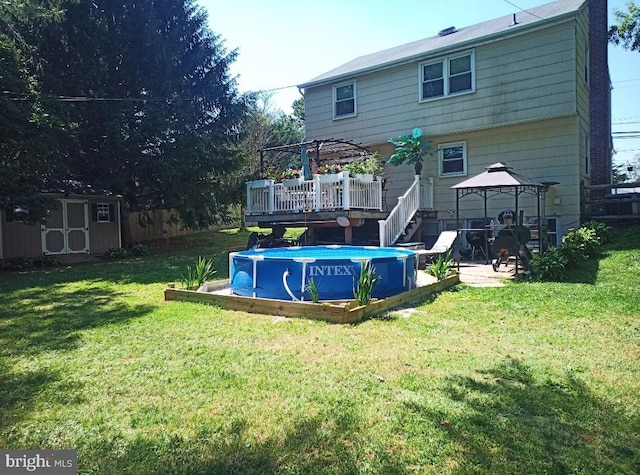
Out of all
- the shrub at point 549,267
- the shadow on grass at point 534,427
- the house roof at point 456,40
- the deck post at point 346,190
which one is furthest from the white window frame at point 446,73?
the shadow on grass at point 534,427

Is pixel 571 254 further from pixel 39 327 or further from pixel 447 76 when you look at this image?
pixel 39 327

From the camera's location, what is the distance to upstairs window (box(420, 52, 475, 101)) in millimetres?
13314

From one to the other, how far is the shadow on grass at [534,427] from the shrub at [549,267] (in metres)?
5.22

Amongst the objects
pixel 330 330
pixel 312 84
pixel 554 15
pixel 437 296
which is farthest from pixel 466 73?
pixel 330 330

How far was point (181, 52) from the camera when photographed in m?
17.5

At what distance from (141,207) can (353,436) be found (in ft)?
56.6

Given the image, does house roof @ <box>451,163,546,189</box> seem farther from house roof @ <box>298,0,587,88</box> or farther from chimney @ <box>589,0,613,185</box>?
chimney @ <box>589,0,613,185</box>

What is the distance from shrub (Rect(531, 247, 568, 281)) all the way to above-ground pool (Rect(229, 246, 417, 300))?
8.70ft

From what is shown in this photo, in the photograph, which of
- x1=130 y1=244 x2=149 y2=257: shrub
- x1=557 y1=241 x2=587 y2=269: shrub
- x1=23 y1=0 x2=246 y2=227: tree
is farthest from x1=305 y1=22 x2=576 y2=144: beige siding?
x1=130 y1=244 x2=149 y2=257: shrub

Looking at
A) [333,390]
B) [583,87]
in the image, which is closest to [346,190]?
[583,87]

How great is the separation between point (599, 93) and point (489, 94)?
5030 millimetres

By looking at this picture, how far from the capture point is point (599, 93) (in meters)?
14.8

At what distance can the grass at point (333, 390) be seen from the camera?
2.48 metres

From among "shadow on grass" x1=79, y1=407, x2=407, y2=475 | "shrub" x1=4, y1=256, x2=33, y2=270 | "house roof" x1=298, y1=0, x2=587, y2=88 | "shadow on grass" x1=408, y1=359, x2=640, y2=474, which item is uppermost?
"house roof" x1=298, y1=0, x2=587, y2=88
